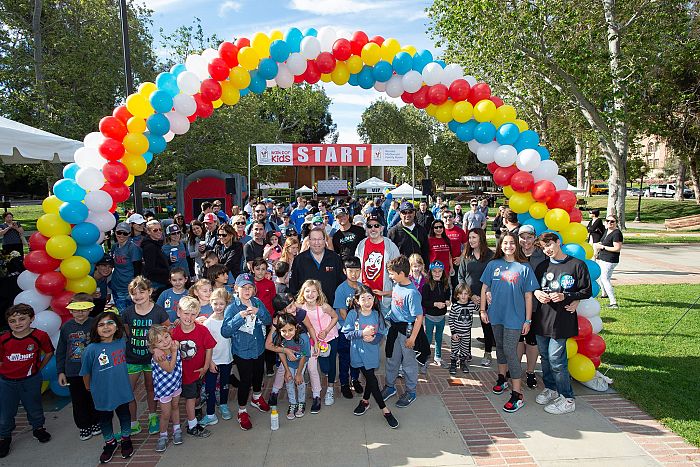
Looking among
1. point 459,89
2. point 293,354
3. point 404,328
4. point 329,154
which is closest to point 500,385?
point 404,328

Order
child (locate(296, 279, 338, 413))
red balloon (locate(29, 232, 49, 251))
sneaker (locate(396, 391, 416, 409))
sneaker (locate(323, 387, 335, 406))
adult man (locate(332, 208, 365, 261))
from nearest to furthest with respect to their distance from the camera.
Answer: child (locate(296, 279, 338, 413)) → sneaker (locate(396, 391, 416, 409)) → sneaker (locate(323, 387, 335, 406)) → red balloon (locate(29, 232, 49, 251)) → adult man (locate(332, 208, 365, 261))

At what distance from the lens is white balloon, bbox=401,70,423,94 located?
20.8 feet

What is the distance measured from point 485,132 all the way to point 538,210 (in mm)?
1257

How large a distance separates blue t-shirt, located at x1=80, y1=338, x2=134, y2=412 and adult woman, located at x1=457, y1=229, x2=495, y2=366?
4.18 metres

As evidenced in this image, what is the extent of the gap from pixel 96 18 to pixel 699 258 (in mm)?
25317

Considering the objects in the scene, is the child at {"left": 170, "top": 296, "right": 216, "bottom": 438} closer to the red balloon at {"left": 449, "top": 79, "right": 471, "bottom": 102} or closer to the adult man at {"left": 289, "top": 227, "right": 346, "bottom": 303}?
the adult man at {"left": 289, "top": 227, "right": 346, "bottom": 303}

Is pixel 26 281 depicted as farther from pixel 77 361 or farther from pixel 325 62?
pixel 325 62

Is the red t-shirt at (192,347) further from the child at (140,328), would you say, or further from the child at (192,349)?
the child at (140,328)

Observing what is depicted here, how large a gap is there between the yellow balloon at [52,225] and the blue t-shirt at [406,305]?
4186 millimetres

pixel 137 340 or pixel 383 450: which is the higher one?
pixel 137 340

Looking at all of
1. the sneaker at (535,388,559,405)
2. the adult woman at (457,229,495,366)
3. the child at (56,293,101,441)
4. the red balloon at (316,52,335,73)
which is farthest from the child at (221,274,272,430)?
the red balloon at (316,52,335,73)

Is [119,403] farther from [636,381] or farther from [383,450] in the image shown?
[636,381]

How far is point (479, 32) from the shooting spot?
1596 cm

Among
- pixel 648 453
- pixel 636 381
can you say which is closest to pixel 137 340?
pixel 648 453
